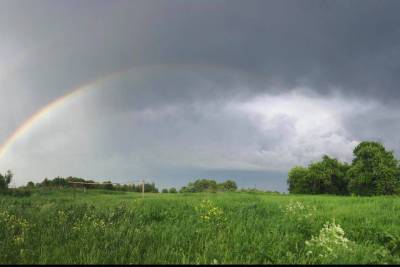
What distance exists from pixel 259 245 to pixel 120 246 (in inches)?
104

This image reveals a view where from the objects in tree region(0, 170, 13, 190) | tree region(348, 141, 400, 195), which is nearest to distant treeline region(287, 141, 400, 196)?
tree region(348, 141, 400, 195)

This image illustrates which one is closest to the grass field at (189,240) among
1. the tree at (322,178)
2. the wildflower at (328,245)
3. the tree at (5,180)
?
the wildflower at (328,245)

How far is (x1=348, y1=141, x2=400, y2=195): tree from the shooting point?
51906mm

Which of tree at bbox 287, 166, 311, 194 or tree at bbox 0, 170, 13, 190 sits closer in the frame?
tree at bbox 0, 170, 13, 190

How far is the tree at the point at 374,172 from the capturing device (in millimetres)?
51906

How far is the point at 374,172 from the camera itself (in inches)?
2055

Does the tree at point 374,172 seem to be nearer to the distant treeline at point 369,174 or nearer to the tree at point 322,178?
the distant treeline at point 369,174

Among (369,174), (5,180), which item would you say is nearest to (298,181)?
(369,174)

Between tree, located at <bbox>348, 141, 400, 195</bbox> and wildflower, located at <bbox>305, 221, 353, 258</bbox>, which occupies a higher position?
tree, located at <bbox>348, 141, 400, 195</bbox>

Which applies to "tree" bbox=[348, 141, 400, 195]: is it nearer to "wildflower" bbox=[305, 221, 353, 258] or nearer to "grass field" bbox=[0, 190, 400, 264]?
"grass field" bbox=[0, 190, 400, 264]

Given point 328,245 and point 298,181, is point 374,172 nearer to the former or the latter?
point 298,181

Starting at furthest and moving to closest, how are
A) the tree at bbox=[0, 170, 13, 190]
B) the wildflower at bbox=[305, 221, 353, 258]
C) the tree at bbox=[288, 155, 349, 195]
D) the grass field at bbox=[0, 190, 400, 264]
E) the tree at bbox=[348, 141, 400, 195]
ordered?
the tree at bbox=[288, 155, 349, 195] → the tree at bbox=[348, 141, 400, 195] → the tree at bbox=[0, 170, 13, 190] → the wildflower at bbox=[305, 221, 353, 258] → the grass field at bbox=[0, 190, 400, 264]

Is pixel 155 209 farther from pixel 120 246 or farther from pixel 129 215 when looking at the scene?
pixel 120 246

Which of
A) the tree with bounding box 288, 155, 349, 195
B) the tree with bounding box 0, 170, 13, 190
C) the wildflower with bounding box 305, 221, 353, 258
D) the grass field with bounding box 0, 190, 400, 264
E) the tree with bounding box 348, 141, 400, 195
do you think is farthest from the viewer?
the tree with bounding box 288, 155, 349, 195
